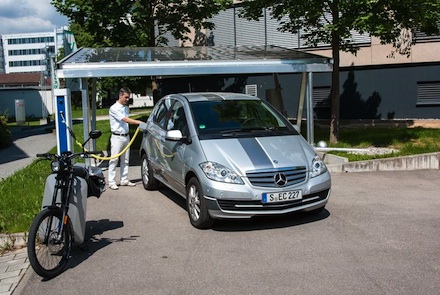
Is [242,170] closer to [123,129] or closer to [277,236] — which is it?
[277,236]

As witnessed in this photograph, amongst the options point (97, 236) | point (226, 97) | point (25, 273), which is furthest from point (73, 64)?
point (25, 273)

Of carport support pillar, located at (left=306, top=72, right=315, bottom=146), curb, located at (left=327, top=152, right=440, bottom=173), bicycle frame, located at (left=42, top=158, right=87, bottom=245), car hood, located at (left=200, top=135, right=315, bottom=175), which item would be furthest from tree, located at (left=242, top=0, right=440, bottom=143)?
bicycle frame, located at (left=42, top=158, right=87, bottom=245)

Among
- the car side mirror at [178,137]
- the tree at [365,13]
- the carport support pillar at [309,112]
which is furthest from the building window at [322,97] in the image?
the car side mirror at [178,137]

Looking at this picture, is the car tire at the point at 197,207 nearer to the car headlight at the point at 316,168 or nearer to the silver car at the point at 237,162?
the silver car at the point at 237,162

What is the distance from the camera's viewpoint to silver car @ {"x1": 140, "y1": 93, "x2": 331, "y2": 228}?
5805mm

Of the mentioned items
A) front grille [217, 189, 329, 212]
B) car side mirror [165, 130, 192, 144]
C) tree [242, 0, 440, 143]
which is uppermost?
tree [242, 0, 440, 143]

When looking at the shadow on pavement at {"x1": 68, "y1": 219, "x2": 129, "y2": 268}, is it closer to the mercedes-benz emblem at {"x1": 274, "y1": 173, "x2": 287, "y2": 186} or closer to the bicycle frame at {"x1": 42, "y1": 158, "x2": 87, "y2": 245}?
the bicycle frame at {"x1": 42, "y1": 158, "x2": 87, "y2": 245}

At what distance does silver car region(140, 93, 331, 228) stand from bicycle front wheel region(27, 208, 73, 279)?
177cm

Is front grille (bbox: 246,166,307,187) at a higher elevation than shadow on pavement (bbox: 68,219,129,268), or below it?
higher

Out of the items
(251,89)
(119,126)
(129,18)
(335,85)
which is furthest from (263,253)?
(251,89)

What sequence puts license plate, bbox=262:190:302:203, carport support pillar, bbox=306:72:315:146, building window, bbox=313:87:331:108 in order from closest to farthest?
license plate, bbox=262:190:302:203 < carport support pillar, bbox=306:72:315:146 < building window, bbox=313:87:331:108

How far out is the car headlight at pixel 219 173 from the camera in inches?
229

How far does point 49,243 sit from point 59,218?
0.26 meters

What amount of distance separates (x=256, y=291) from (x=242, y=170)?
192cm
